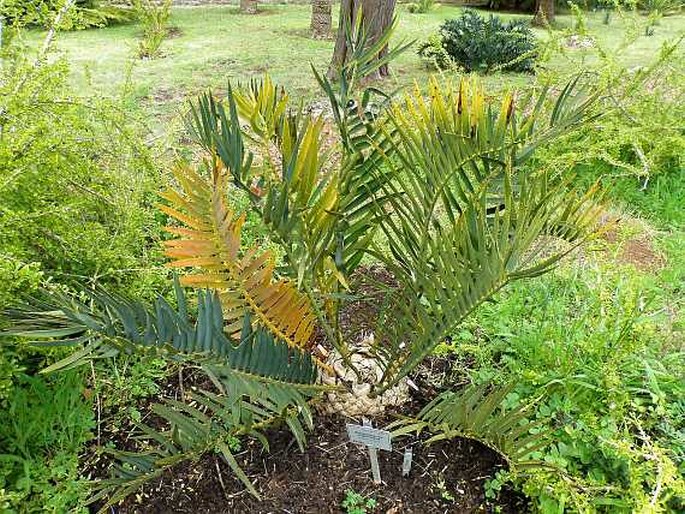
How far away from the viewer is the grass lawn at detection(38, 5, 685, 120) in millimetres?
5297

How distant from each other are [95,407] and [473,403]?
1172 mm

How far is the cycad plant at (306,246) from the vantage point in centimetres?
114

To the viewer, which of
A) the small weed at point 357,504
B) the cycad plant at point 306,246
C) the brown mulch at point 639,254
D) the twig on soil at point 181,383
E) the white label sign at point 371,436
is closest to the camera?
the cycad plant at point 306,246

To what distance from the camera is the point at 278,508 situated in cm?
158

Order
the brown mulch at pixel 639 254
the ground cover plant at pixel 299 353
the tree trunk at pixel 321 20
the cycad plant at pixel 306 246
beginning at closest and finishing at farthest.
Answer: the cycad plant at pixel 306 246, the ground cover plant at pixel 299 353, the brown mulch at pixel 639 254, the tree trunk at pixel 321 20

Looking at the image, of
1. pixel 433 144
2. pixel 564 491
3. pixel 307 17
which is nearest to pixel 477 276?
pixel 433 144

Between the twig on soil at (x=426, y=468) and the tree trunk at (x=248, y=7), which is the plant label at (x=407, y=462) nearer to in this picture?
the twig on soil at (x=426, y=468)

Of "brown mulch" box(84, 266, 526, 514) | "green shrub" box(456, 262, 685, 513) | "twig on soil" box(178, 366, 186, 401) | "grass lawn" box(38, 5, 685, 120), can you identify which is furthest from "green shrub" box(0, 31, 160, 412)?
"grass lawn" box(38, 5, 685, 120)

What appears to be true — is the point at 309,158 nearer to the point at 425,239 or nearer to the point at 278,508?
the point at 425,239

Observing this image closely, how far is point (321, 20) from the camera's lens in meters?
7.78

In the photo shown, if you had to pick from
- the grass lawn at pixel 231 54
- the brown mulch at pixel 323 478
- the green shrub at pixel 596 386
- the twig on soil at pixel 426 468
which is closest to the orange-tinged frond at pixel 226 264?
the brown mulch at pixel 323 478

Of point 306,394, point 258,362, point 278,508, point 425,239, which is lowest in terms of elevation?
Answer: point 278,508

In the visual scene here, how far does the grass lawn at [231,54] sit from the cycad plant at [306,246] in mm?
2697

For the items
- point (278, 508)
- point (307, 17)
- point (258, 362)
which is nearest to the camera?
point (258, 362)
